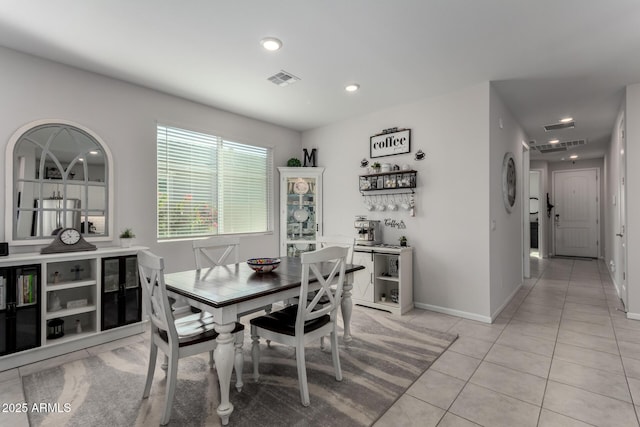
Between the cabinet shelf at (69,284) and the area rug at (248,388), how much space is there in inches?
25.3

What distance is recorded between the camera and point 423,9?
217 cm

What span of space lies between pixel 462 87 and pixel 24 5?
3862mm

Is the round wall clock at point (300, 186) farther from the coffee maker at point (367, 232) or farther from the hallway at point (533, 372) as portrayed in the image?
the hallway at point (533, 372)

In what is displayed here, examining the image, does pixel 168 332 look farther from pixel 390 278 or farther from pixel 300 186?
A: pixel 300 186

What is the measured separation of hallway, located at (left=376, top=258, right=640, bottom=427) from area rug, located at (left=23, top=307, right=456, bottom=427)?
19cm

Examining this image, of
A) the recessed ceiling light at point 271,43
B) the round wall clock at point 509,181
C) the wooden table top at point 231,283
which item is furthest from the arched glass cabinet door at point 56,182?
the round wall clock at point 509,181

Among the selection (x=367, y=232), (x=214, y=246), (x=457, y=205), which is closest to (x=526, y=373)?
(x=457, y=205)

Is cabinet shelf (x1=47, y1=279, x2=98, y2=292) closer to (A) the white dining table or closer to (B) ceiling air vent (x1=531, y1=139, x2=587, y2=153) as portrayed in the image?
(A) the white dining table

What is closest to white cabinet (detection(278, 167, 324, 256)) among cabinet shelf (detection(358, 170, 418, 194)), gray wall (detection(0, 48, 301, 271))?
cabinet shelf (detection(358, 170, 418, 194))

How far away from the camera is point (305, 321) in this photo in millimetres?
2176

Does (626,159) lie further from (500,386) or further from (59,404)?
(59,404)

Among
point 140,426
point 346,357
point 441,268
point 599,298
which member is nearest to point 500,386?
point 346,357

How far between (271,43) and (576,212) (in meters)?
8.86

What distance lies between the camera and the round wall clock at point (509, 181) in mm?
3953
